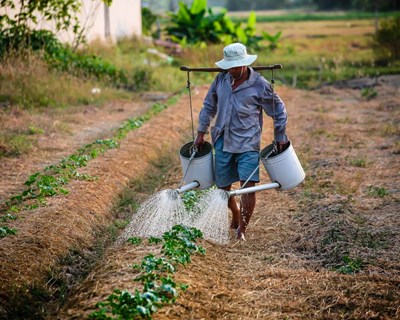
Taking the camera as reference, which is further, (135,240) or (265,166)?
(265,166)

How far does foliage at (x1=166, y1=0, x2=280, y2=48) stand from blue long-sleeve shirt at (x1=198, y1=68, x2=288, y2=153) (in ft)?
60.3

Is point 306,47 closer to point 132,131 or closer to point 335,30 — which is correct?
point 335,30

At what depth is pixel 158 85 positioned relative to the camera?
59.5ft

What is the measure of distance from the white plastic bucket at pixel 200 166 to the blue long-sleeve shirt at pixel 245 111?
8.1 inches

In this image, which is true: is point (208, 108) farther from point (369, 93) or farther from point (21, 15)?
point (369, 93)

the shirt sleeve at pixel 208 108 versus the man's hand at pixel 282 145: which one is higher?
the shirt sleeve at pixel 208 108

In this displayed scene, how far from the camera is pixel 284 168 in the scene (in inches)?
263

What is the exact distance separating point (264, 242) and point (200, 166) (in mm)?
859

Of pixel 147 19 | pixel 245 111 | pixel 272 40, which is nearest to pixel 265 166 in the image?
pixel 245 111

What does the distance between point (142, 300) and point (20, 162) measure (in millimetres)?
5558

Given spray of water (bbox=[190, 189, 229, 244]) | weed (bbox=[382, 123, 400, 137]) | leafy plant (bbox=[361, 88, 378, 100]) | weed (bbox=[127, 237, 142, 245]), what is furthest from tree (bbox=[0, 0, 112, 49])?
weed (bbox=[127, 237, 142, 245])

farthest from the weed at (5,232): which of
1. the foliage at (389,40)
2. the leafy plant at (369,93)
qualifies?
the foliage at (389,40)

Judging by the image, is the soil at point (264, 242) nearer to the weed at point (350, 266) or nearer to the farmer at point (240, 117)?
the weed at point (350, 266)

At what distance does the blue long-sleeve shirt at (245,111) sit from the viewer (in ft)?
21.7
